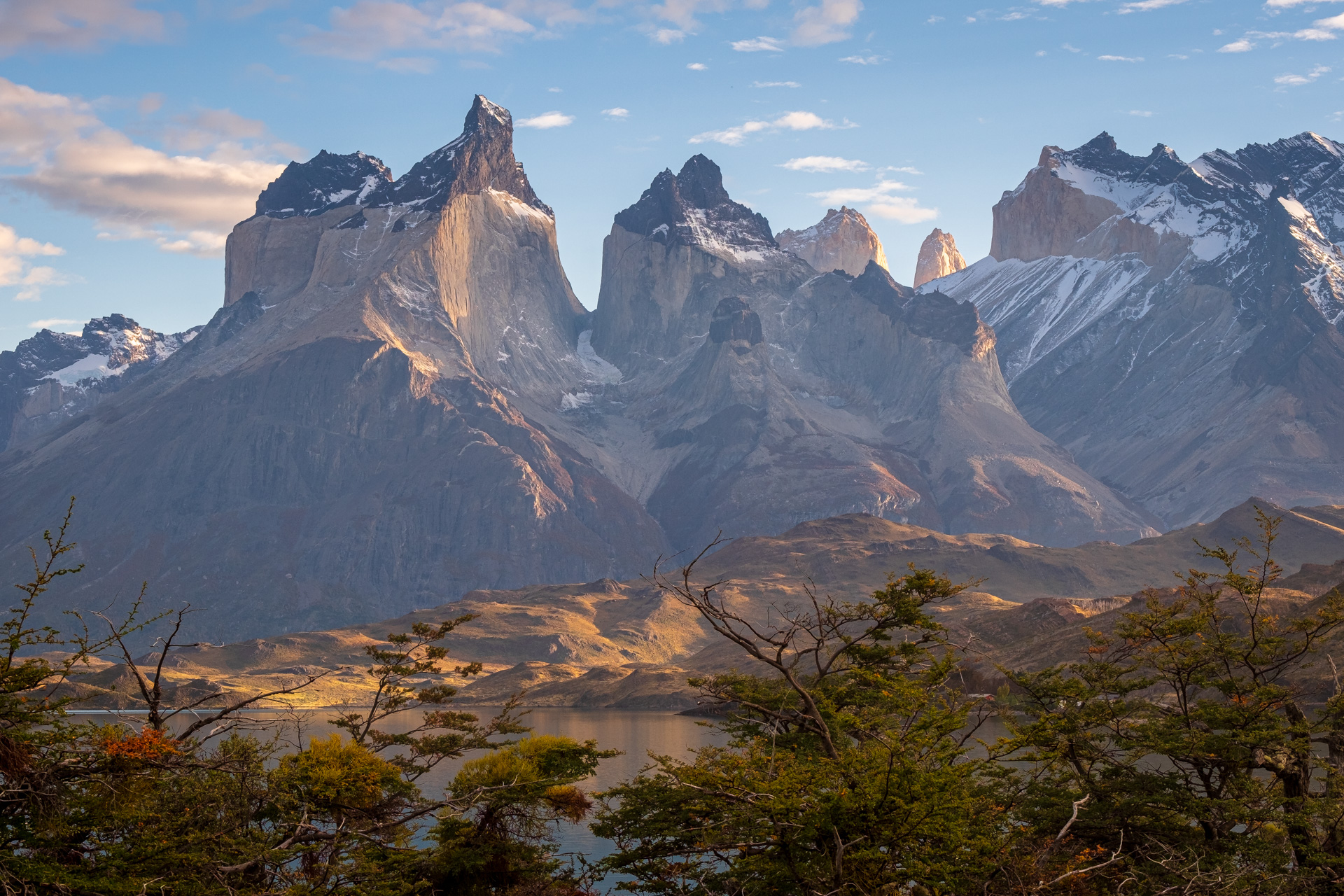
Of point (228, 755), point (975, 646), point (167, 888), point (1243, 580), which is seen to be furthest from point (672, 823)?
point (975, 646)

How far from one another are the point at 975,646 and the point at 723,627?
5676 inches

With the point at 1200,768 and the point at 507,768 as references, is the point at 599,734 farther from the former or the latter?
the point at 1200,768

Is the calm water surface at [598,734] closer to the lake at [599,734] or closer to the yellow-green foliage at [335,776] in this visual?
the lake at [599,734]

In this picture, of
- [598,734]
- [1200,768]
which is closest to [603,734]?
[598,734]

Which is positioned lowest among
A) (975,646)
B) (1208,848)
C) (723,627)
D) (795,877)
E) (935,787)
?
(975,646)

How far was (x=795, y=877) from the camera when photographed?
29734 millimetres

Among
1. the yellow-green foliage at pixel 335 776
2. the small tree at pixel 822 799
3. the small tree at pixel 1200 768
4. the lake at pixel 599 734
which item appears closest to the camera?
the small tree at pixel 822 799

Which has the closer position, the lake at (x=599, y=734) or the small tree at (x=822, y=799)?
the small tree at (x=822, y=799)

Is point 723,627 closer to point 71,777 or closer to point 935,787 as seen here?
point 935,787

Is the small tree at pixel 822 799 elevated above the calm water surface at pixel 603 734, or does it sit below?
above

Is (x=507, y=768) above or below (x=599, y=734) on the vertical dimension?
above

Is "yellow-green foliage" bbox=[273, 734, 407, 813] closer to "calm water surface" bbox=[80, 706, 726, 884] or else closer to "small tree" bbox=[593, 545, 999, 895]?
"calm water surface" bbox=[80, 706, 726, 884]

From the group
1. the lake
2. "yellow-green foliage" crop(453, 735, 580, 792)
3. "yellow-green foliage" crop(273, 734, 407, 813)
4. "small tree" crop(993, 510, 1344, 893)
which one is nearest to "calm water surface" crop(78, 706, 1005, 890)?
the lake

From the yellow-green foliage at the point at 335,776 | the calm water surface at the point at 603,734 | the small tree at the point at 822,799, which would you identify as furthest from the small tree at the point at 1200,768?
the calm water surface at the point at 603,734
